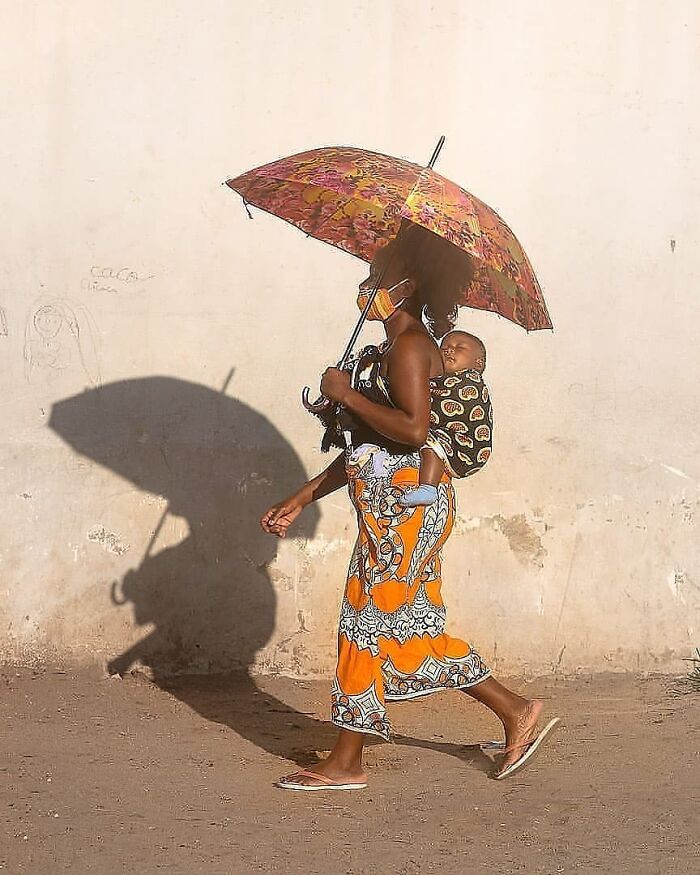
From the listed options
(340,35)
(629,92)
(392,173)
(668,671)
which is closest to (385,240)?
(392,173)

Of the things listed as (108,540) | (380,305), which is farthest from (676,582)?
(108,540)

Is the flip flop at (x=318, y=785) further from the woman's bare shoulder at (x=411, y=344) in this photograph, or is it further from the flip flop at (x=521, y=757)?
the woman's bare shoulder at (x=411, y=344)

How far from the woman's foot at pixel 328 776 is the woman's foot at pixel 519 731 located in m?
0.53

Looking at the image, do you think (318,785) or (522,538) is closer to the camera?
(318,785)

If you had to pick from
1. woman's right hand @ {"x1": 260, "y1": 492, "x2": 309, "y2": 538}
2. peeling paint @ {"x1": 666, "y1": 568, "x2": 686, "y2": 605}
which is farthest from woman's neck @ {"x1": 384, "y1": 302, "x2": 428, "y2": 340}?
peeling paint @ {"x1": 666, "y1": 568, "x2": 686, "y2": 605}

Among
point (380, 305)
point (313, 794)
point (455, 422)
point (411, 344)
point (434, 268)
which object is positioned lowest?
point (313, 794)

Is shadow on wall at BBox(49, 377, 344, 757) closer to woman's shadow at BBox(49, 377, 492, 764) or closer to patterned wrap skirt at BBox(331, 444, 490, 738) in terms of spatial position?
woman's shadow at BBox(49, 377, 492, 764)

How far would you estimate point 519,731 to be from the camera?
455 cm

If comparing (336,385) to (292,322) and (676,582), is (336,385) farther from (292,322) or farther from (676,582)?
(676,582)

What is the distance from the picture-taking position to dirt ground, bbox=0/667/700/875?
3.82 meters

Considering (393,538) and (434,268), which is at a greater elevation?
(434,268)

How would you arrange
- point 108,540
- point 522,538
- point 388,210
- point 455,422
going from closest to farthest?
point 388,210 < point 455,422 < point 108,540 < point 522,538

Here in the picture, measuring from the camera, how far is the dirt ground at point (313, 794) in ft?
12.5

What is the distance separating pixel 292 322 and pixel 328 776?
2.10m
